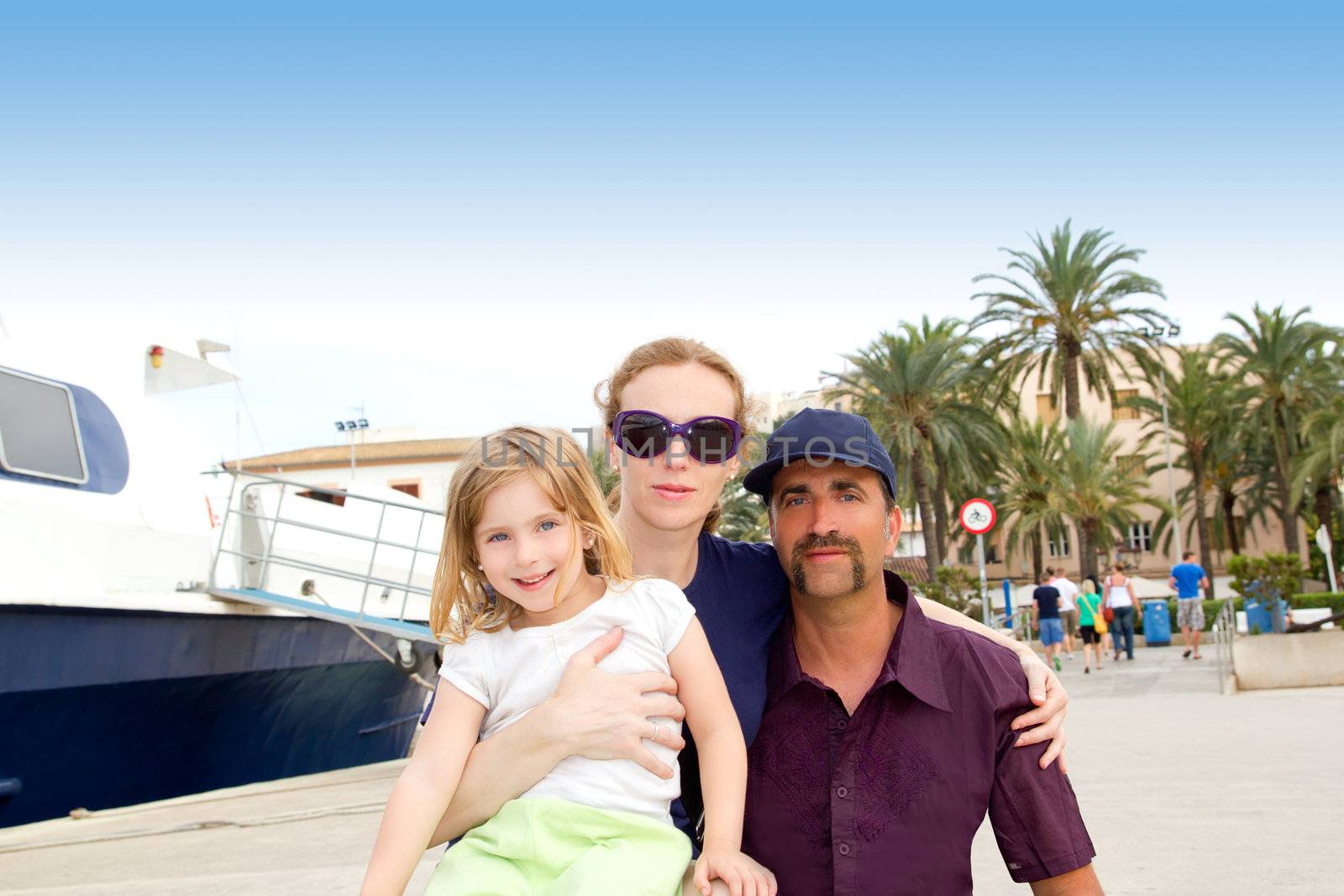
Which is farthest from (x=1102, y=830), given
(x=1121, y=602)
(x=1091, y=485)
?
(x=1091, y=485)

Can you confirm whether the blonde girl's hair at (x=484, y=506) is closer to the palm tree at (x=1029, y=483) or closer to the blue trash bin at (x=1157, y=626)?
the blue trash bin at (x=1157, y=626)

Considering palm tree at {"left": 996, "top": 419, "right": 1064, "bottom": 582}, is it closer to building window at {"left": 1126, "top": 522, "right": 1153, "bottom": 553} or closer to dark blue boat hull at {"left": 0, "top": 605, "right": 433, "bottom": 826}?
building window at {"left": 1126, "top": 522, "right": 1153, "bottom": 553}

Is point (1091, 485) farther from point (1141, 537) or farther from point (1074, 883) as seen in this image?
point (1074, 883)

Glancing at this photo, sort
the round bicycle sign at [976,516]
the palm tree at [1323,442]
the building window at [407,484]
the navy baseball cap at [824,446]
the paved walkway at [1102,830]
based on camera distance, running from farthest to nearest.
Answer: the building window at [407,484] → the palm tree at [1323,442] → the round bicycle sign at [976,516] → the paved walkway at [1102,830] → the navy baseball cap at [824,446]

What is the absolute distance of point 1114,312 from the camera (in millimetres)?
32375

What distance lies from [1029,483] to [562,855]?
3922 centimetres

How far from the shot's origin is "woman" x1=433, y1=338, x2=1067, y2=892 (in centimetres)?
230

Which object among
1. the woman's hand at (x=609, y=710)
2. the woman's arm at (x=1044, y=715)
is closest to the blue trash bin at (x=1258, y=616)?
the woman's arm at (x=1044, y=715)

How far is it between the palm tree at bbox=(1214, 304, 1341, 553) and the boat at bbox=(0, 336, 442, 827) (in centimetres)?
3387

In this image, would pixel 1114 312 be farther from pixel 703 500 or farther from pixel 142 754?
pixel 703 500

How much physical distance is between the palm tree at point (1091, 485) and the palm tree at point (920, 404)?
7.22 metres

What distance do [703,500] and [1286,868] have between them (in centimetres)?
285

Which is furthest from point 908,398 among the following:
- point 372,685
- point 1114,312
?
point 372,685

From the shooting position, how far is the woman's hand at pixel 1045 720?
2.47 meters
